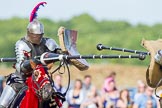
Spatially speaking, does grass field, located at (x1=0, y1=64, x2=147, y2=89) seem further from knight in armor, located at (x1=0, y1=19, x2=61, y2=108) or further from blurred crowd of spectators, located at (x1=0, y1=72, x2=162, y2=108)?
knight in armor, located at (x1=0, y1=19, x2=61, y2=108)

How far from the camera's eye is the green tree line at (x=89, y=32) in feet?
129

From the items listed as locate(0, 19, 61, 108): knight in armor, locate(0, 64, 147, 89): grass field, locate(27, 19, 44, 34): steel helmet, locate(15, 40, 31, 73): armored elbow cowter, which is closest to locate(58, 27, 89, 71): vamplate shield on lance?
locate(0, 19, 61, 108): knight in armor

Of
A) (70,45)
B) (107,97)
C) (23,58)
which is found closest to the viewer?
(23,58)

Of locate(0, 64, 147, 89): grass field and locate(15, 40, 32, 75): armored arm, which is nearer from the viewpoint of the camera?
locate(15, 40, 32, 75): armored arm

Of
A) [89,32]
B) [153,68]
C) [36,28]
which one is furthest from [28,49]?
[89,32]

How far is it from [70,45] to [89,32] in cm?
3455

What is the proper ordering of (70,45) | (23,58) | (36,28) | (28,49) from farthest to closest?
(70,45), (36,28), (28,49), (23,58)

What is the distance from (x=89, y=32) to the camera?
159 ft

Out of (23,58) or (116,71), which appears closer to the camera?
(23,58)

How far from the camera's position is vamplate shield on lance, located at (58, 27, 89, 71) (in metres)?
13.8

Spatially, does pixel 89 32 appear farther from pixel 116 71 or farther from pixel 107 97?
pixel 107 97

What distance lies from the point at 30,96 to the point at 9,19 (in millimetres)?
40256

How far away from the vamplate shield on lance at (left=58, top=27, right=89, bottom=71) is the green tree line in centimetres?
2229

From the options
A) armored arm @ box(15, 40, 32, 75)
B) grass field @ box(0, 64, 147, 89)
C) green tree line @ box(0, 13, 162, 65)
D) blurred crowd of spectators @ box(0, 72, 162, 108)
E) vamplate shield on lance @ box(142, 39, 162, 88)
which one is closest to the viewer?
vamplate shield on lance @ box(142, 39, 162, 88)
